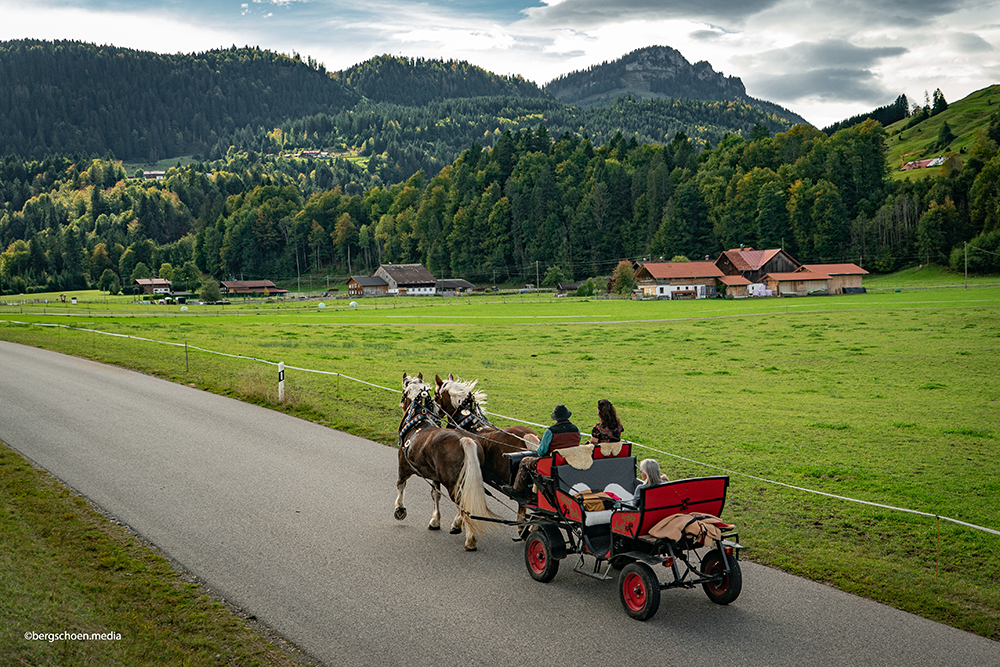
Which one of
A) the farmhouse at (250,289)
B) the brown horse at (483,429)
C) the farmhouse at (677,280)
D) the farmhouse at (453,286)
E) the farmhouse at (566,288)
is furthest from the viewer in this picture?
the farmhouse at (250,289)

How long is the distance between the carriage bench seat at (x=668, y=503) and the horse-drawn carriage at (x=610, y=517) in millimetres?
12

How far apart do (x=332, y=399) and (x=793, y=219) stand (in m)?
144

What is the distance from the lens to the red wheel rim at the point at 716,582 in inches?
307

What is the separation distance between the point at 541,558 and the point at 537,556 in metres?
0.07

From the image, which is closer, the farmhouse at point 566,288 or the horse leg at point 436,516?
the horse leg at point 436,516

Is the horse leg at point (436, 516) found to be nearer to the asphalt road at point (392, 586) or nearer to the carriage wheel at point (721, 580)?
the asphalt road at point (392, 586)

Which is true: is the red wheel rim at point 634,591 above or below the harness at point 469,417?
below

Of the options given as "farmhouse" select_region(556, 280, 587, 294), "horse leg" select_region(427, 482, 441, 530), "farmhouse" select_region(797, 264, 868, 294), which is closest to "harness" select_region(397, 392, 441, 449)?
"horse leg" select_region(427, 482, 441, 530)

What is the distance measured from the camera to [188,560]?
→ 910cm

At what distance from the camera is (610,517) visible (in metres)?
8.50

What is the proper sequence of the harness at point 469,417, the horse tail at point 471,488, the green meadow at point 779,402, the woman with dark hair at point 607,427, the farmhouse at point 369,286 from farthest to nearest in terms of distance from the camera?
the farmhouse at point 369,286
the harness at point 469,417
the green meadow at point 779,402
the horse tail at point 471,488
the woman with dark hair at point 607,427

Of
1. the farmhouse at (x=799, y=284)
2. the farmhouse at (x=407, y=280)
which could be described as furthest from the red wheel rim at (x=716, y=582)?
the farmhouse at (x=407, y=280)

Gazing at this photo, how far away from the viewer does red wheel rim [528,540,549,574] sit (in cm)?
870

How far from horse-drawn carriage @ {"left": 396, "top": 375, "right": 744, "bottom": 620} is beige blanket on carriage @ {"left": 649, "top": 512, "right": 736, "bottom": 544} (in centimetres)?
1
